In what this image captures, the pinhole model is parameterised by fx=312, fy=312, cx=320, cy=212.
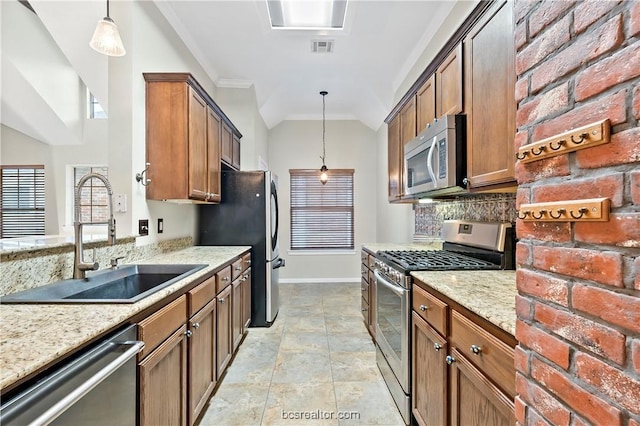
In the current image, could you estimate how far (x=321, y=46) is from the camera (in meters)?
3.30

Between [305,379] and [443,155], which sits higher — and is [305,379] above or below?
below

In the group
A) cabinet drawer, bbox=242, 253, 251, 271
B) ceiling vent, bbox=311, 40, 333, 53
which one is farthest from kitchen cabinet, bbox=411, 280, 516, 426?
ceiling vent, bbox=311, 40, 333, 53

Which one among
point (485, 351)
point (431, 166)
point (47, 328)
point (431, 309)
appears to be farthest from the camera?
point (431, 166)

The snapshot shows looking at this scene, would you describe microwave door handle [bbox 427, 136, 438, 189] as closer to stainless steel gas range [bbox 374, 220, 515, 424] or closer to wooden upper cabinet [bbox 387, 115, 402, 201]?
stainless steel gas range [bbox 374, 220, 515, 424]

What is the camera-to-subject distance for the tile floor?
6.37 ft

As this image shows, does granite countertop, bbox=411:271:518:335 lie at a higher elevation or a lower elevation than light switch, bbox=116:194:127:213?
lower

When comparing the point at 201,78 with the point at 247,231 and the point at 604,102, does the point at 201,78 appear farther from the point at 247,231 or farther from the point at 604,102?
the point at 604,102

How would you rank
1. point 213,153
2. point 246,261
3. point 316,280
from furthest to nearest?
point 316,280, point 246,261, point 213,153

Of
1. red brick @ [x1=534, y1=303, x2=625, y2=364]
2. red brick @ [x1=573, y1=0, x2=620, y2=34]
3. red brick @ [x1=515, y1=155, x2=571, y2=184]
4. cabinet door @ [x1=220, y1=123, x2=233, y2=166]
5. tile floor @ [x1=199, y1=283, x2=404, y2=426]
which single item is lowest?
tile floor @ [x1=199, y1=283, x2=404, y2=426]

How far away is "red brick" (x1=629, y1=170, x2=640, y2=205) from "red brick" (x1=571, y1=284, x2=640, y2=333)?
16cm

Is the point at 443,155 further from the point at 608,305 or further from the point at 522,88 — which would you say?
the point at 608,305

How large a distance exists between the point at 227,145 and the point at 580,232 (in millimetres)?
3372

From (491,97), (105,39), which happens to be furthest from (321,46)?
(491,97)

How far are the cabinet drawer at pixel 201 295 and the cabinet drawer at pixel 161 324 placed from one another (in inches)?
2.8
